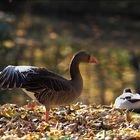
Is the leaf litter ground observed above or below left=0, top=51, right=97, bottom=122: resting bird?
below

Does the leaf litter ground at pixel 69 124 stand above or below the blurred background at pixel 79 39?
below

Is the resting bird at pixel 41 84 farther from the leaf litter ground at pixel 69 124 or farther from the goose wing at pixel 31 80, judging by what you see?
the leaf litter ground at pixel 69 124

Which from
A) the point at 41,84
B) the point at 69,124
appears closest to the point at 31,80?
the point at 41,84

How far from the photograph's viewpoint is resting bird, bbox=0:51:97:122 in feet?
23.3

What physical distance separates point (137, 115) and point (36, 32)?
17604 mm

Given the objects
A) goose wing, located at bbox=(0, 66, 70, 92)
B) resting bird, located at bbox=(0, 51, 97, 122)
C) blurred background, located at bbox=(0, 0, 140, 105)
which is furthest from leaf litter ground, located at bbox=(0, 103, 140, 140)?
blurred background, located at bbox=(0, 0, 140, 105)

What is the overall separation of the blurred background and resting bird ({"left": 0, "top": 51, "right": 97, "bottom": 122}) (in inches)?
96.9

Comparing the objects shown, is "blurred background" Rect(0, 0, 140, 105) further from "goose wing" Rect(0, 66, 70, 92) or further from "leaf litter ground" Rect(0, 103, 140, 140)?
"goose wing" Rect(0, 66, 70, 92)

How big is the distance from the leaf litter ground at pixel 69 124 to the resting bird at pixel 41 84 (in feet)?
0.97

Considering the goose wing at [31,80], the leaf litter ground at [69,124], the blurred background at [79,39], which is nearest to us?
the leaf litter ground at [69,124]

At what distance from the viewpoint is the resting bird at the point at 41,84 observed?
23.3ft

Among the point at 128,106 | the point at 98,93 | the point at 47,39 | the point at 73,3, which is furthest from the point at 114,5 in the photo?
the point at 128,106

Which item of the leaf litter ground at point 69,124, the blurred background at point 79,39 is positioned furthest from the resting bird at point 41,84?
the blurred background at point 79,39

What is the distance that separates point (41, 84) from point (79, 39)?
16870 millimetres
